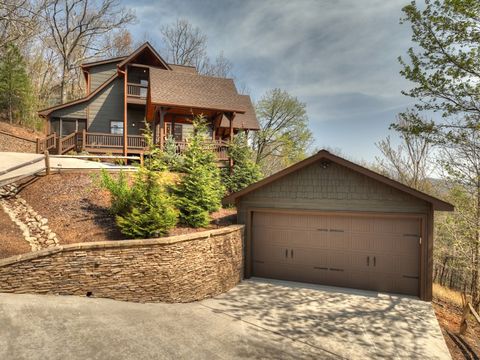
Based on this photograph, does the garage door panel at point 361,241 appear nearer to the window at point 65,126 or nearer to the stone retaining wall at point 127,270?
the stone retaining wall at point 127,270

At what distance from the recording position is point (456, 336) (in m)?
8.04

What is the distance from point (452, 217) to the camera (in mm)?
14320

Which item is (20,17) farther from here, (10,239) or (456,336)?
(456,336)

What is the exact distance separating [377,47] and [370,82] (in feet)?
18.0

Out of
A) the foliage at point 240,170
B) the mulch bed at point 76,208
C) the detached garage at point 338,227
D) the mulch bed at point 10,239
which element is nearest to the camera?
the mulch bed at point 10,239

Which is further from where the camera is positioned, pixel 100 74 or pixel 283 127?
pixel 283 127

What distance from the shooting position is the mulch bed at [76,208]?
877 cm

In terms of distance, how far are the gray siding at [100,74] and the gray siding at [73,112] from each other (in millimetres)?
2553

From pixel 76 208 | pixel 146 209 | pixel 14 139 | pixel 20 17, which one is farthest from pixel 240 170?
pixel 14 139

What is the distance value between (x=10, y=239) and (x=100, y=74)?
60.9 feet

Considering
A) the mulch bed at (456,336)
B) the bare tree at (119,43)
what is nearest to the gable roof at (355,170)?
the mulch bed at (456,336)

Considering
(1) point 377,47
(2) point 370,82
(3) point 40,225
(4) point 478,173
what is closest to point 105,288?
(3) point 40,225

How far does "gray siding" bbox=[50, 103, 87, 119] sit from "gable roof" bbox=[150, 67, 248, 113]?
615 cm

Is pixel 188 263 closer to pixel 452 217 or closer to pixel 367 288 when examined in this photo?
pixel 367 288
